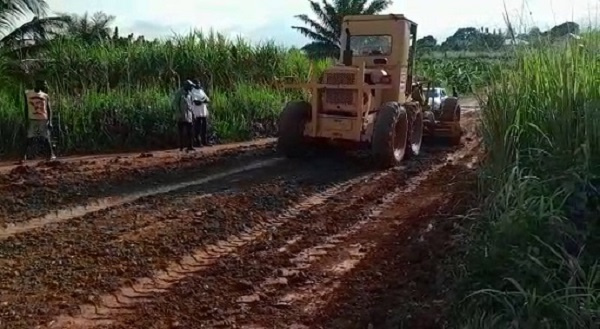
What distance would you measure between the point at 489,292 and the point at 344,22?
358 inches

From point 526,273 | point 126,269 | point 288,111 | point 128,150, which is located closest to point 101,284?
point 126,269

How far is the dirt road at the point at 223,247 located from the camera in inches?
193

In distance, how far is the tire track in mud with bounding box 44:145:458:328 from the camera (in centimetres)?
497

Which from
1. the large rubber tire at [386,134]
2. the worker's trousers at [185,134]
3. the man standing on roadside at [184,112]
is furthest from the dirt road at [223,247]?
the worker's trousers at [185,134]

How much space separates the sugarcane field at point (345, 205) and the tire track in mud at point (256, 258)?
0.09ft

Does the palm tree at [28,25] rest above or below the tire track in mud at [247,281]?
above

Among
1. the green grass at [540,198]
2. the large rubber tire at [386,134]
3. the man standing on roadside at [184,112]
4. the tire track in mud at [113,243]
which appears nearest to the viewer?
the green grass at [540,198]

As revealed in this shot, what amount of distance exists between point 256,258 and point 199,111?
8.60 metres

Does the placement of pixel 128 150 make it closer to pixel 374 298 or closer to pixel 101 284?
pixel 101 284

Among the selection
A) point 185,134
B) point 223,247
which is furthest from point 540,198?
point 185,134

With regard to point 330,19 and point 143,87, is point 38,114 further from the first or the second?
point 330,19

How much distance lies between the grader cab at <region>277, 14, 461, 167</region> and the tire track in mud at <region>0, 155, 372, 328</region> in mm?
1595

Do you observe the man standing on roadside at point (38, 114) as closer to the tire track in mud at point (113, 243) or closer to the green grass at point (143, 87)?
the green grass at point (143, 87)

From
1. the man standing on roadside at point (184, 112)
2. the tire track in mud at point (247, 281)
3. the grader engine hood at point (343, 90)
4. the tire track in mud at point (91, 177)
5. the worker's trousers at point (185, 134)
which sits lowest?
the tire track in mud at point (247, 281)
